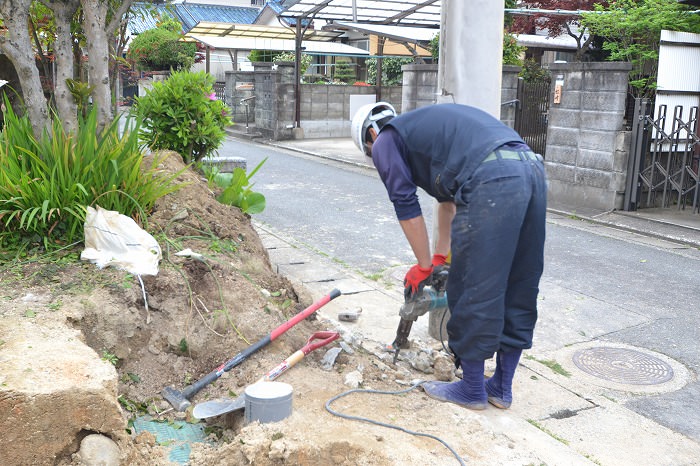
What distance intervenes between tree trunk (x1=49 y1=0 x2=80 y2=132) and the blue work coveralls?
3.09m

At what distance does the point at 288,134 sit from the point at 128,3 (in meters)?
12.2

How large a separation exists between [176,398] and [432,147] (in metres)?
1.80

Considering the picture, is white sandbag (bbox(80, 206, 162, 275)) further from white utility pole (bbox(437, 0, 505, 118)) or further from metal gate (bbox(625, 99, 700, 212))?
metal gate (bbox(625, 99, 700, 212))

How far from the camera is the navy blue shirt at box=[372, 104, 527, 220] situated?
338cm

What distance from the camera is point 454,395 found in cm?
363

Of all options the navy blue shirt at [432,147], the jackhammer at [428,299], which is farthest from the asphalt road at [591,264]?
the navy blue shirt at [432,147]

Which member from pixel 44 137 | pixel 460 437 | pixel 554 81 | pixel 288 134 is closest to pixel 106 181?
pixel 44 137

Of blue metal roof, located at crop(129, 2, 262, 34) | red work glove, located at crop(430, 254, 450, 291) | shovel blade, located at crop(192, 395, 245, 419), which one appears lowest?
shovel blade, located at crop(192, 395, 245, 419)

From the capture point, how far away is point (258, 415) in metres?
3.07

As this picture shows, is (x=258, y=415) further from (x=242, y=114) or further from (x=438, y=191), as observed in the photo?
(x=242, y=114)

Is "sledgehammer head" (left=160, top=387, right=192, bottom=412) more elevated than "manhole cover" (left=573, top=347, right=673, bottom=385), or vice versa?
"sledgehammer head" (left=160, top=387, right=192, bottom=412)

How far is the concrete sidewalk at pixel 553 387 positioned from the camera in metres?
3.34

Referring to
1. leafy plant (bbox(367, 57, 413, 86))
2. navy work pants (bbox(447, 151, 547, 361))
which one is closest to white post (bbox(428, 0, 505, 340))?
navy work pants (bbox(447, 151, 547, 361))

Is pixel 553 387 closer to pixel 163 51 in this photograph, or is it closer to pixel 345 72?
pixel 345 72
